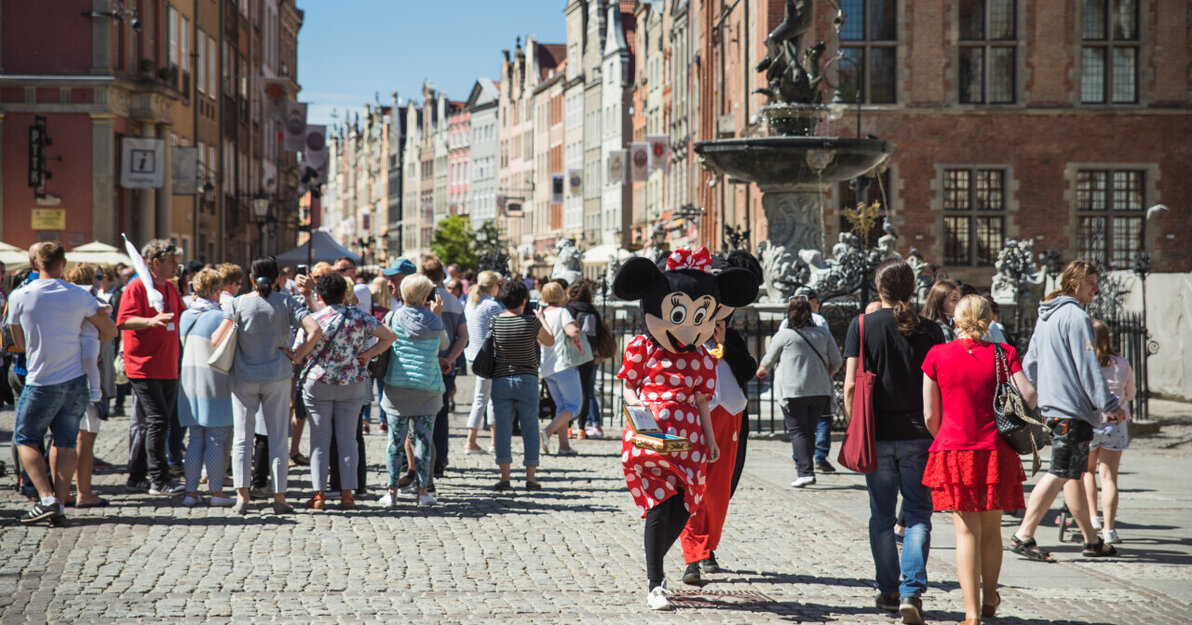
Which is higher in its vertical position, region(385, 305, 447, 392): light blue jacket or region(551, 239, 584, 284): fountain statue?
region(551, 239, 584, 284): fountain statue

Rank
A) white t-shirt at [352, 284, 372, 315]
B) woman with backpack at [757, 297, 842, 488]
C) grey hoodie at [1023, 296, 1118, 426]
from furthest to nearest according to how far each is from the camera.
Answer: white t-shirt at [352, 284, 372, 315], woman with backpack at [757, 297, 842, 488], grey hoodie at [1023, 296, 1118, 426]

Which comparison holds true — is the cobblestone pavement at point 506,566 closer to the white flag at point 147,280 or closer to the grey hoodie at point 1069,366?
the grey hoodie at point 1069,366

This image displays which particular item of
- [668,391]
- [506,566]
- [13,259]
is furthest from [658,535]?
[13,259]

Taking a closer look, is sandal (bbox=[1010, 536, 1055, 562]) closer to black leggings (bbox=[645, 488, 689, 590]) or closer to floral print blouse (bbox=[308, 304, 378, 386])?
black leggings (bbox=[645, 488, 689, 590])

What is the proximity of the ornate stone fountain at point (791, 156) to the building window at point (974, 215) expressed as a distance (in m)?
16.4

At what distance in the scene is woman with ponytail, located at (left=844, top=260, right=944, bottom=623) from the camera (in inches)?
299

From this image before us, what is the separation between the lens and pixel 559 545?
32.1ft

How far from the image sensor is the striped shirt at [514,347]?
Result: 494 inches

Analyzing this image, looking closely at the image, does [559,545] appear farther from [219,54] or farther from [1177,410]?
[219,54]

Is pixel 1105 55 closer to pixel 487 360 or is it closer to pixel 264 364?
pixel 487 360

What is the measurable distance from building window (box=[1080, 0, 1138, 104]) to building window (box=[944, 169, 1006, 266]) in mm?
3136

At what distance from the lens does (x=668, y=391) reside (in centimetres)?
779

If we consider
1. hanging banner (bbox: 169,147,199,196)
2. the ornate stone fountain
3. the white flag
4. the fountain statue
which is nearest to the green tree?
hanging banner (bbox: 169,147,199,196)

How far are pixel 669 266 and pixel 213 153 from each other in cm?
3954
